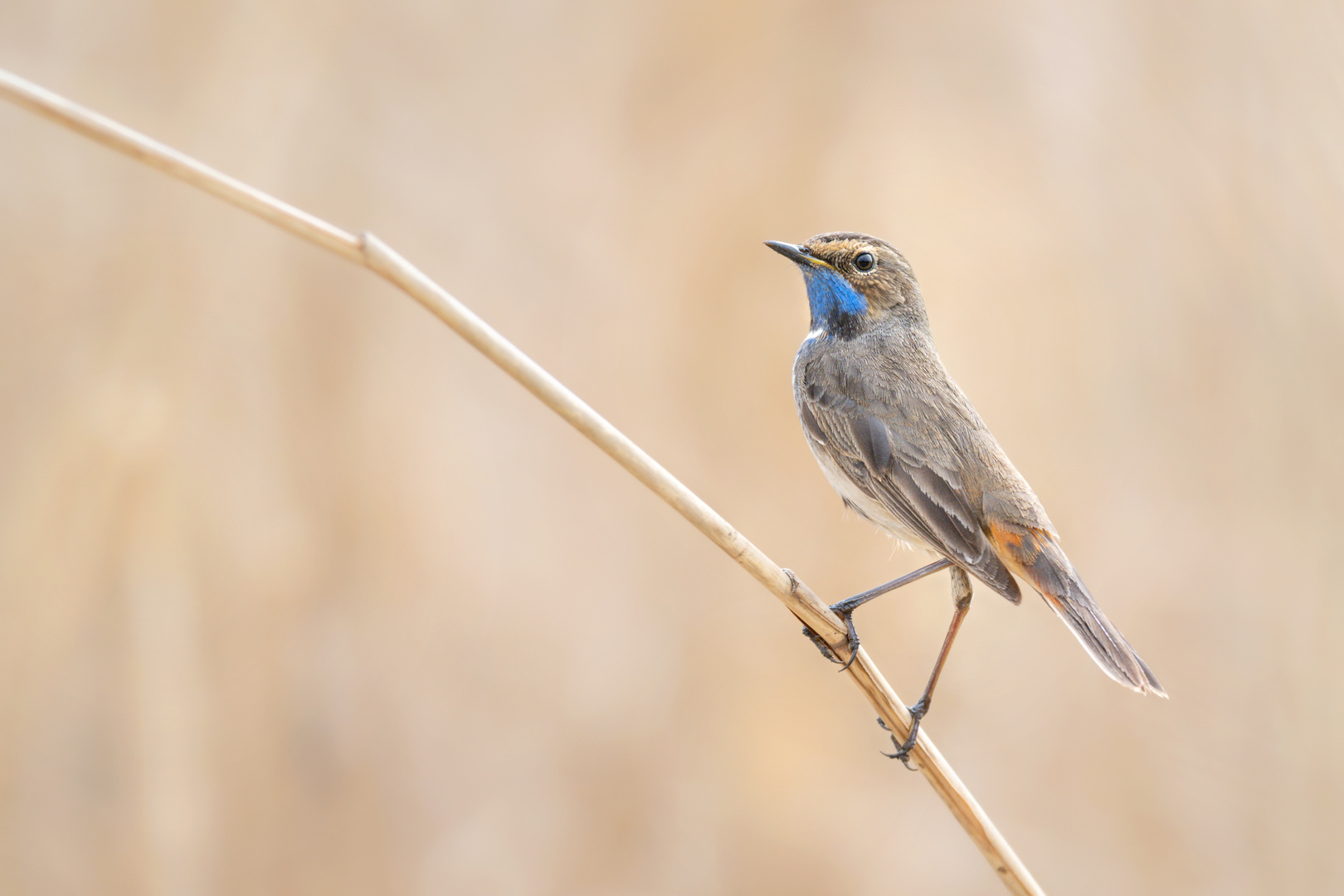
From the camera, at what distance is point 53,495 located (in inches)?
169

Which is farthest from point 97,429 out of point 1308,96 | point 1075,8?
point 1308,96

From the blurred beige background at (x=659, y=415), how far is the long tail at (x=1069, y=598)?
2247 mm

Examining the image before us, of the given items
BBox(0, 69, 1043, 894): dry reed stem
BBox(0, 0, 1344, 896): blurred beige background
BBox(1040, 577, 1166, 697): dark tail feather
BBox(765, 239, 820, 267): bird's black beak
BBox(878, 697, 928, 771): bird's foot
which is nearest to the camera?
BBox(0, 69, 1043, 894): dry reed stem

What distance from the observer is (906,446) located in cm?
303

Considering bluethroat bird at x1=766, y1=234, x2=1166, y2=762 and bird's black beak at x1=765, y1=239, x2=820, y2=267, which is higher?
bird's black beak at x1=765, y1=239, x2=820, y2=267

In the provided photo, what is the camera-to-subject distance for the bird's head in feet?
10.4

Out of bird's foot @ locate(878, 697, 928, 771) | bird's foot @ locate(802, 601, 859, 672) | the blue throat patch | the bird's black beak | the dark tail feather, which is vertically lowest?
bird's foot @ locate(878, 697, 928, 771)

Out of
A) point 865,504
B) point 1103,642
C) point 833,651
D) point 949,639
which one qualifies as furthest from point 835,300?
point 1103,642

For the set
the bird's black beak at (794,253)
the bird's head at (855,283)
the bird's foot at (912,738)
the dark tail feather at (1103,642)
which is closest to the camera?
the dark tail feather at (1103,642)

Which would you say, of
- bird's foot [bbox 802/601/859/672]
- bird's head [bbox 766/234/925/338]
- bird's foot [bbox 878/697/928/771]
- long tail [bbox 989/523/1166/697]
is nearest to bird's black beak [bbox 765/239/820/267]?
bird's head [bbox 766/234/925/338]

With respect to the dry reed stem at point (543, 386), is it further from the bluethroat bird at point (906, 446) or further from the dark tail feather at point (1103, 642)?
the dark tail feather at point (1103, 642)

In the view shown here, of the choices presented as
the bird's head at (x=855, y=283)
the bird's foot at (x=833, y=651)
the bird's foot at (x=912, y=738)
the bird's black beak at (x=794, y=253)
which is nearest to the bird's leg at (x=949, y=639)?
the bird's foot at (x=912, y=738)

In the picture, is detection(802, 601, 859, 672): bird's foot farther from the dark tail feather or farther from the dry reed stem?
the dark tail feather

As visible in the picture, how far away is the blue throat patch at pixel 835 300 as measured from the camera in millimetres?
3254
